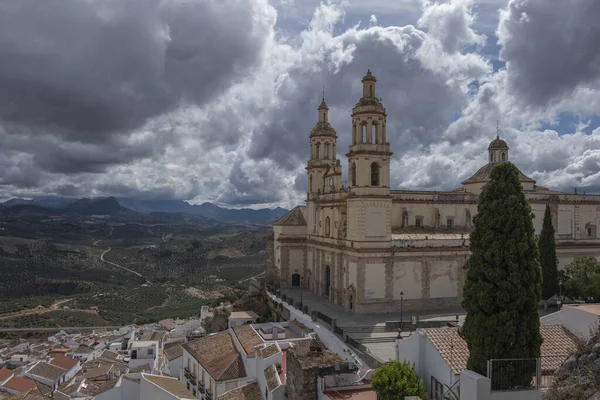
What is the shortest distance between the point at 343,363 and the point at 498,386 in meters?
5.64

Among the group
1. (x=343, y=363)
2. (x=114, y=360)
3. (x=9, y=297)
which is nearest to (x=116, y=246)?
(x=9, y=297)

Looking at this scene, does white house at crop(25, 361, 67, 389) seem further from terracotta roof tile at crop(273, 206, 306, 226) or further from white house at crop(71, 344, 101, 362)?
terracotta roof tile at crop(273, 206, 306, 226)

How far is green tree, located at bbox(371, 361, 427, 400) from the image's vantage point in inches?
551

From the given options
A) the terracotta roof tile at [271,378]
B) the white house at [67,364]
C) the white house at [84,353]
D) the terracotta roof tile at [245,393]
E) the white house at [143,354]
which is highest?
the terracotta roof tile at [271,378]

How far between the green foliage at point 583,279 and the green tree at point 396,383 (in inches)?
698

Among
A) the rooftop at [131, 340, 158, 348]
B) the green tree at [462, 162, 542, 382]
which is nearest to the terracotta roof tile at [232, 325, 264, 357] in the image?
the green tree at [462, 162, 542, 382]

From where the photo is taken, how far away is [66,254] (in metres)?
137

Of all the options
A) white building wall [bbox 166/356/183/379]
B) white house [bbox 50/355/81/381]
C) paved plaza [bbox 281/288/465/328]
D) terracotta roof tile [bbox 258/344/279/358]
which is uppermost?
terracotta roof tile [bbox 258/344/279/358]

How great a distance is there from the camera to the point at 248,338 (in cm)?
2477

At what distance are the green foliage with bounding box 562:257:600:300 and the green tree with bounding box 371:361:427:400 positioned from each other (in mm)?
17738

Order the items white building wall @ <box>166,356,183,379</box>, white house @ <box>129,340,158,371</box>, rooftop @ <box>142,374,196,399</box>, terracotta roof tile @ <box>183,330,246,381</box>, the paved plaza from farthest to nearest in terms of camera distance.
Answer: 1. white house @ <box>129,340,158,371</box>
2. white building wall @ <box>166,356,183,379</box>
3. the paved plaza
4. terracotta roof tile @ <box>183,330,246,381</box>
5. rooftop @ <box>142,374,196,399</box>

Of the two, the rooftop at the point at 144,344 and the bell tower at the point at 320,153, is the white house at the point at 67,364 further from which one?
the bell tower at the point at 320,153

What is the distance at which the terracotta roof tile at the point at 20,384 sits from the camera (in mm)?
35312

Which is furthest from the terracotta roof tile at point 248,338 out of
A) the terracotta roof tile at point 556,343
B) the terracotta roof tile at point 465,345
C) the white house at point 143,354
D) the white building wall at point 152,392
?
the white house at point 143,354
